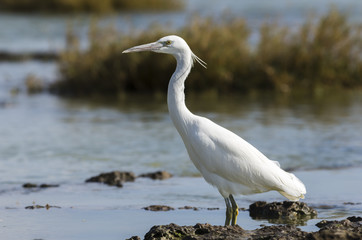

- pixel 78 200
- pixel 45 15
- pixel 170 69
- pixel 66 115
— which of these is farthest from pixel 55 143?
pixel 45 15

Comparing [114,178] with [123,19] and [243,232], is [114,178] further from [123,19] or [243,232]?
[123,19]

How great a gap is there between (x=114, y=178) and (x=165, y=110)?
5635mm

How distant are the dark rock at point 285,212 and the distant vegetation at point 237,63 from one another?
877 cm

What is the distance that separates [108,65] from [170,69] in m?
1.42

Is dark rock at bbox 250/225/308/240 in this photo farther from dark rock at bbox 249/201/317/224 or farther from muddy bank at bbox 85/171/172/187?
muddy bank at bbox 85/171/172/187

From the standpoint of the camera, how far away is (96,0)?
38406mm

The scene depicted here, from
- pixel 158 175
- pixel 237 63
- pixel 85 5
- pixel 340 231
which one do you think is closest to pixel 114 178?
pixel 158 175

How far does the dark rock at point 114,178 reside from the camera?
27.2 ft

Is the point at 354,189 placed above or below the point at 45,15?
below

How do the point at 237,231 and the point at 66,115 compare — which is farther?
the point at 66,115

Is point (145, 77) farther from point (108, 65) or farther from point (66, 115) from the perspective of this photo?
point (66, 115)

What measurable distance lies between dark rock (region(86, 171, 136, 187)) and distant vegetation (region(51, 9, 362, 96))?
706 cm

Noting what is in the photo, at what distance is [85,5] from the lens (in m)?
38.3

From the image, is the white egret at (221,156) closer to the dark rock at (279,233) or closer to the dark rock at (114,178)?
the dark rock at (279,233)
